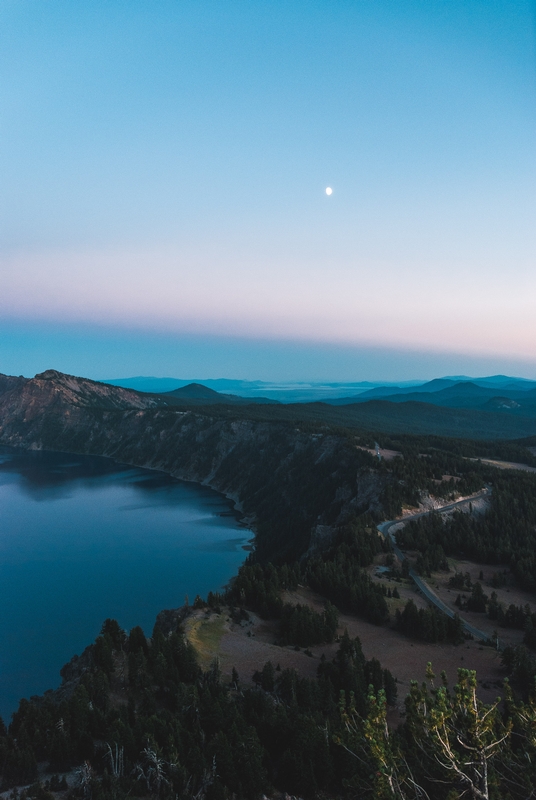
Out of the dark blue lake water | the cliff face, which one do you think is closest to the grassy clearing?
the dark blue lake water

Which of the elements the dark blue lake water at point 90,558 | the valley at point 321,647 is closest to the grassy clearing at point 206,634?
the valley at point 321,647

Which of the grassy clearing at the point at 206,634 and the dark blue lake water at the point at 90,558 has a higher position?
the grassy clearing at the point at 206,634

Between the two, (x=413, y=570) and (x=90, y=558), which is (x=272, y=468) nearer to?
(x=90, y=558)

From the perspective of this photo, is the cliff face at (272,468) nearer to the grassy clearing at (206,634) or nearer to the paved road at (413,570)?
the paved road at (413,570)

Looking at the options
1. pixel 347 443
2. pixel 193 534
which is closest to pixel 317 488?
pixel 347 443

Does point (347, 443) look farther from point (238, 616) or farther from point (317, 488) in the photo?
point (238, 616)

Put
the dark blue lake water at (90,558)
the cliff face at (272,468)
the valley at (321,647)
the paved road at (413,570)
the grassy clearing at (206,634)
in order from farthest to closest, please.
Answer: the cliff face at (272,468)
the dark blue lake water at (90,558)
the paved road at (413,570)
the grassy clearing at (206,634)
the valley at (321,647)
